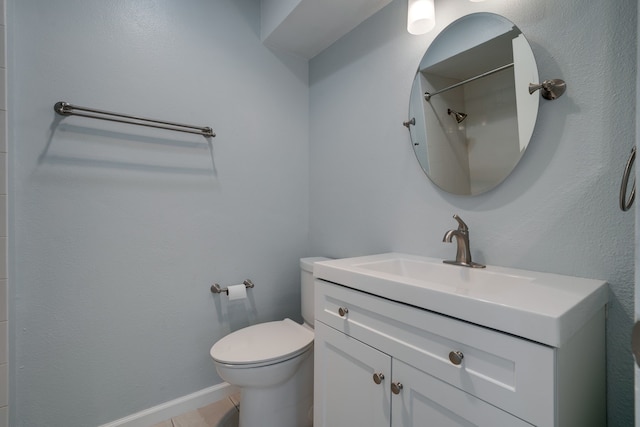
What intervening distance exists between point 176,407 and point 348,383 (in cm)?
107

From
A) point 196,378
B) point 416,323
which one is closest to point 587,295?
point 416,323

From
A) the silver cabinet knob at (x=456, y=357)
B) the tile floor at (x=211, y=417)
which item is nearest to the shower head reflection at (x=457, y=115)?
the silver cabinet knob at (x=456, y=357)

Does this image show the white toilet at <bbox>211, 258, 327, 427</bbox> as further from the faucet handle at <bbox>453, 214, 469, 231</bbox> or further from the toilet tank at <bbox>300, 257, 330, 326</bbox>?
the faucet handle at <bbox>453, 214, 469, 231</bbox>

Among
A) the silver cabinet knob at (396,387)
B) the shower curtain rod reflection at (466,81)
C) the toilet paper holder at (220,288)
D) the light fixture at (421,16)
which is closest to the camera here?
the silver cabinet knob at (396,387)

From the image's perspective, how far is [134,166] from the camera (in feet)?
4.49

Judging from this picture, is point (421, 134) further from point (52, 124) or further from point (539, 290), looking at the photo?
point (52, 124)

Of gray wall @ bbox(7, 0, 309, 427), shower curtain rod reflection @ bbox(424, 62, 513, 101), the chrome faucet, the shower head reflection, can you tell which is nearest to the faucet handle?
the chrome faucet

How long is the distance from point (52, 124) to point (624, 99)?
79.8 inches

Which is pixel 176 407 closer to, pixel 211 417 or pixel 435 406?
pixel 211 417

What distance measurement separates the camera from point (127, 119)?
1334 millimetres

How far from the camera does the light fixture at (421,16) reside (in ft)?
3.73

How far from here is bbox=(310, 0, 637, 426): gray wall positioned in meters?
0.80

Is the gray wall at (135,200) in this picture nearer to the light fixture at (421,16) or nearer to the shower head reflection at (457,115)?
the light fixture at (421,16)

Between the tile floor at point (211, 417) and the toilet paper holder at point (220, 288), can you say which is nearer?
the tile floor at point (211, 417)
